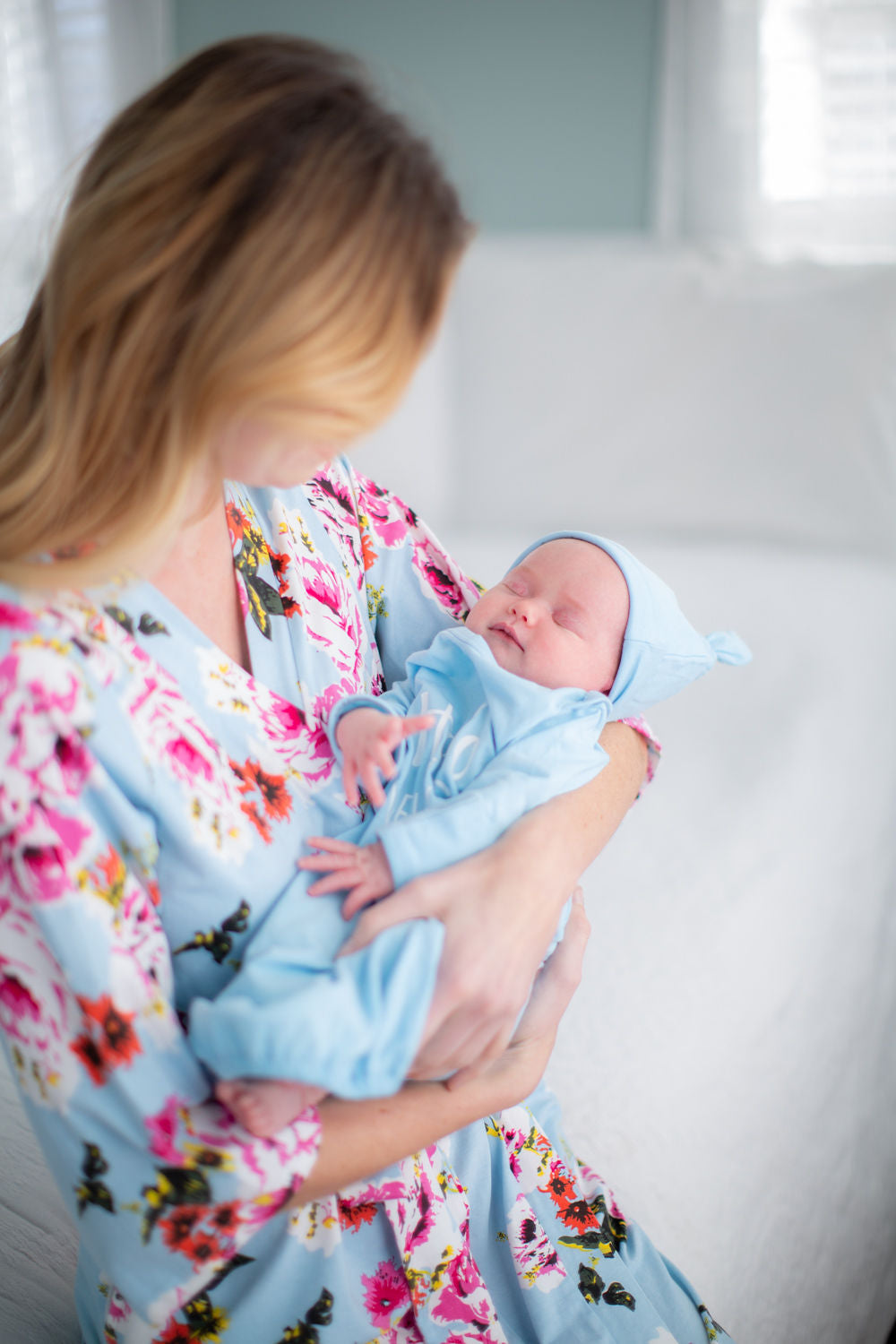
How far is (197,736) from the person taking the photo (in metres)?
0.75

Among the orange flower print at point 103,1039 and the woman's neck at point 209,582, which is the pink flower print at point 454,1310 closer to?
the orange flower print at point 103,1039

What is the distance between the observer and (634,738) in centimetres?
110

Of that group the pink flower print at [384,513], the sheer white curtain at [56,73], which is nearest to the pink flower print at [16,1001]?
the pink flower print at [384,513]

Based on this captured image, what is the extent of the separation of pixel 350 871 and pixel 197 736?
5.8 inches

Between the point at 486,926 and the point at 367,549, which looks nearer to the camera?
the point at 486,926

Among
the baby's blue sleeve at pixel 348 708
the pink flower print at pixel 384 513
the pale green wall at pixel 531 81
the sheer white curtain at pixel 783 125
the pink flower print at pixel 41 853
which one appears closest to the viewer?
the pink flower print at pixel 41 853

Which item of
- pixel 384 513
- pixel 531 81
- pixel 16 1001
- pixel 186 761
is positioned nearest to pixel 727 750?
pixel 384 513

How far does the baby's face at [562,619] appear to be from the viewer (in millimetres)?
1012

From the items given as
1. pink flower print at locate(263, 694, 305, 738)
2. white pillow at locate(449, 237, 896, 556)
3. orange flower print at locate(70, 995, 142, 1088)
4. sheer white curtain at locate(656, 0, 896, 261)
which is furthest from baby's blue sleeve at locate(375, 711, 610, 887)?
sheer white curtain at locate(656, 0, 896, 261)

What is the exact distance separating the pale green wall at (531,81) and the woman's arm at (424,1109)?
240 centimetres

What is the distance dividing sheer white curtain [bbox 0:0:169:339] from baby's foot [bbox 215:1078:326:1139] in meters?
2.28

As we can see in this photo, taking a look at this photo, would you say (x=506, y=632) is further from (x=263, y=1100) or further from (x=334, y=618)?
(x=263, y=1100)

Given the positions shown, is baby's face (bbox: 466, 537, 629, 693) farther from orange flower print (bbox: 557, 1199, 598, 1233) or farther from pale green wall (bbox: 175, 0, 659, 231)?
pale green wall (bbox: 175, 0, 659, 231)

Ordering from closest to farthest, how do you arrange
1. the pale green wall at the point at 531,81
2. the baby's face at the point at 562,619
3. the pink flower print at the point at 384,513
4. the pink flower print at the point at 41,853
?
1. the pink flower print at the point at 41,853
2. the baby's face at the point at 562,619
3. the pink flower print at the point at 384,513
4. the pale green wall at the point at 531,81
